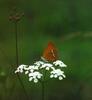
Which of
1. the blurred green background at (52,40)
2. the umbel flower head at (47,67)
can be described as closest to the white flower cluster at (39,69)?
the umbel flower head at (47,67)

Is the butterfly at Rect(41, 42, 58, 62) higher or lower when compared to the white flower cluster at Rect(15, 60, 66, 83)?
higher

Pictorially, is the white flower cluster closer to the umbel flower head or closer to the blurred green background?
the umbel flower head

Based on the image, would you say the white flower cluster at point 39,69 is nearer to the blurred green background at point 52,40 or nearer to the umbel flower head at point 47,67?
the umbel flower head at point 47,67

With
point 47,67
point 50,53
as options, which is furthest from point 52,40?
point 47,67

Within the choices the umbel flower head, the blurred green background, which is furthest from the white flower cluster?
the blurred green background

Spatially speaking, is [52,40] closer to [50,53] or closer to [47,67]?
[50,53]

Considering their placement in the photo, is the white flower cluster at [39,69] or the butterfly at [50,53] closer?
the white flower cluster at [39,69]

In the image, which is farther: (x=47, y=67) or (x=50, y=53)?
(x=50, y=53)
